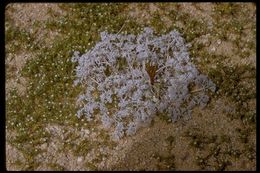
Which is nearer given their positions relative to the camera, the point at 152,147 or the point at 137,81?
the point at 152,147

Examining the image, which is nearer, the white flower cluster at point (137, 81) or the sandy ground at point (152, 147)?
the sandy ground at point (152, 147)

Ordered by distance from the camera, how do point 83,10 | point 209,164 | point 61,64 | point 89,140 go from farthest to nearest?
point 83,10, point 61,64, point 89,140, point 209,164

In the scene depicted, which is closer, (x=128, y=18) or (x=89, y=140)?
(x=89, y=140)

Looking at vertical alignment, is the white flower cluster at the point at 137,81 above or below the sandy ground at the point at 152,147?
above

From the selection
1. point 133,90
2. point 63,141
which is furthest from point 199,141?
point 63,141

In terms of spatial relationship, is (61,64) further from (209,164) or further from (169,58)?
(209,164)

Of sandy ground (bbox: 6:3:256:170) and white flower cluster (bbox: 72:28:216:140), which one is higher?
white flower cluster (bbox: 72:28:216:140)

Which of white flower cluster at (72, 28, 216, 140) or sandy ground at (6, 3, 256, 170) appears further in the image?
white flower cluster at (72, 28, 216, 140)

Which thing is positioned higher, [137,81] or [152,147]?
[137,81]
